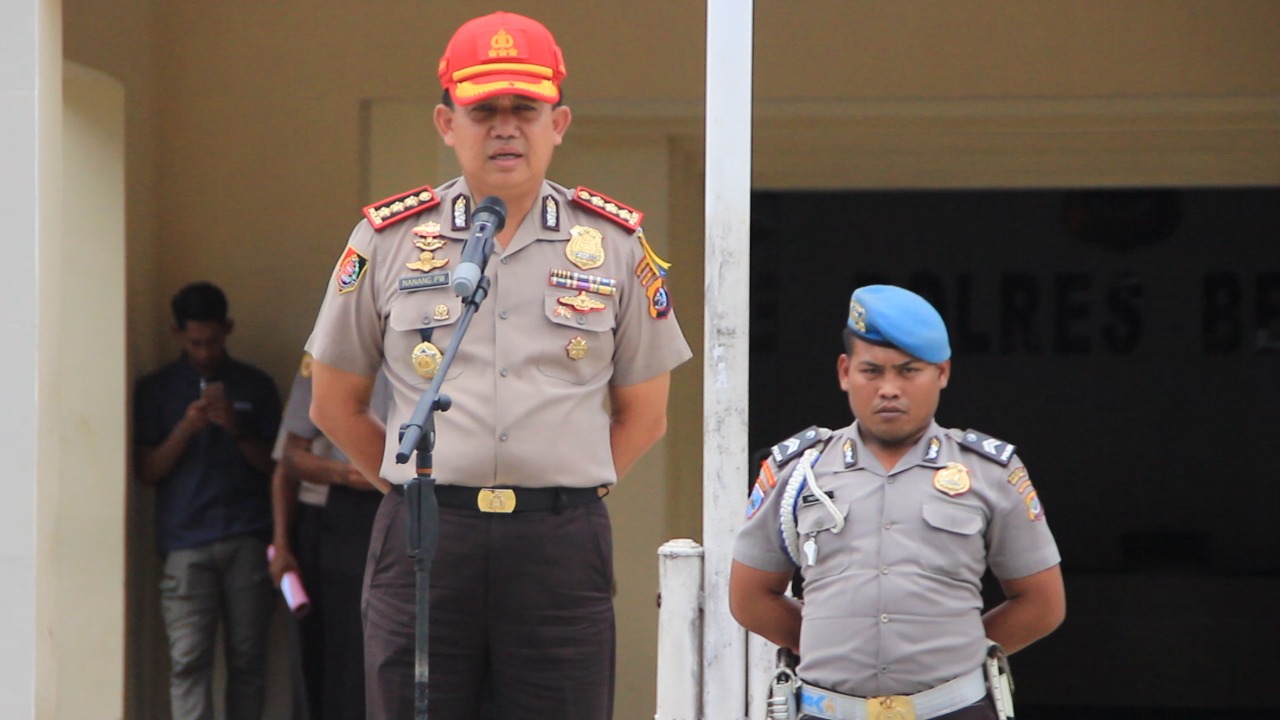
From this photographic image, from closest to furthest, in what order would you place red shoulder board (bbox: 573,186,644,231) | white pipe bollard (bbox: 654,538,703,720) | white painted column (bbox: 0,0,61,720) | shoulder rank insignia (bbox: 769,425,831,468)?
shoulder rank insignia (bbox: 769,425,831,468) < red shoulder board (bbox: 573,186,644,231) < white pipe bollard (bbox: 654,538,703,720) < white painted column (bbox: 0,0,61,720)

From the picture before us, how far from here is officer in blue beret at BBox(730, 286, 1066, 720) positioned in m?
2.92

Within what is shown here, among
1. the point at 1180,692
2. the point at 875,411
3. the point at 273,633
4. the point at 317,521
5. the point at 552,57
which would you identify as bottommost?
the point at 1180,692

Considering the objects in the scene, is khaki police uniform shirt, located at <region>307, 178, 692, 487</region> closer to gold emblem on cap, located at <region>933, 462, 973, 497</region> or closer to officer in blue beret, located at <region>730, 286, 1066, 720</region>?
officer in blue beret, located at <region>730, 286, 1066, 720</region>

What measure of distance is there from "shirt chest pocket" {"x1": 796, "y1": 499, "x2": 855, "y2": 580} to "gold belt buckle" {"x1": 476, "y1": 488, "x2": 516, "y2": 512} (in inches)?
19.7

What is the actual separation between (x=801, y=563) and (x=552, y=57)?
996mm

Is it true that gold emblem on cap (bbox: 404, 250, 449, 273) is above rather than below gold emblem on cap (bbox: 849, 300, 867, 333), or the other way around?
above

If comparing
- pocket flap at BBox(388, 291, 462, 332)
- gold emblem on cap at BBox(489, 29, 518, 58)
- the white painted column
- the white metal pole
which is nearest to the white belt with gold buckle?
the white metal pole

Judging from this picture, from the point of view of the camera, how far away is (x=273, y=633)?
616cm

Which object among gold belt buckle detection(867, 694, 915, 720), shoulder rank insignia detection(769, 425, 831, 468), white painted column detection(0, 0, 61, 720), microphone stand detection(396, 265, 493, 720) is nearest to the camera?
microphone stand detection(396, 265, 493, 720)

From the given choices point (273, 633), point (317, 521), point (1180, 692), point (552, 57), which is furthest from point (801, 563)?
point (1180, 692)

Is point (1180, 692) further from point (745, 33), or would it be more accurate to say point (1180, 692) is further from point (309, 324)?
point (745, 33)

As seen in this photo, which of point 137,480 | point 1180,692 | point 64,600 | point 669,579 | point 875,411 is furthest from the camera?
point 1180,692

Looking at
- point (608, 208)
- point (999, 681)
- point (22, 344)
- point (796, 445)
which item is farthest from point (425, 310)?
point (22, 344)

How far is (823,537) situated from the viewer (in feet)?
9.84
